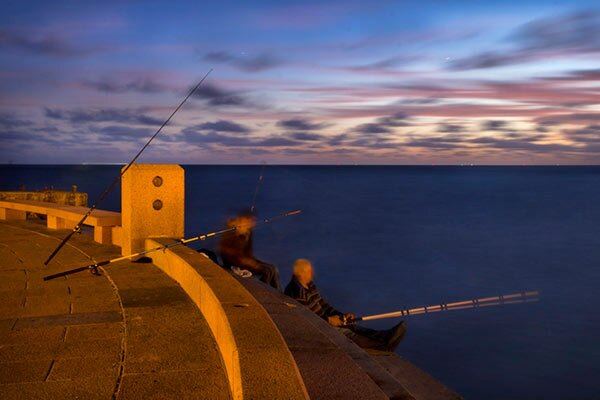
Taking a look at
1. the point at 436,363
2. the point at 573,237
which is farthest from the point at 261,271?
the point at 573,237

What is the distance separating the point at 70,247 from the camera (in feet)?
30.7

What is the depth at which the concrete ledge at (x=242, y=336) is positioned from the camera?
10.4 ft

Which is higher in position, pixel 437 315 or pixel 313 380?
pixel 313 380

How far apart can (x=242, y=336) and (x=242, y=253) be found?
5964 millimetres

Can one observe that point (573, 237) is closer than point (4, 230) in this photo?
No

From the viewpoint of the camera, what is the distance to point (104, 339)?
4.63m

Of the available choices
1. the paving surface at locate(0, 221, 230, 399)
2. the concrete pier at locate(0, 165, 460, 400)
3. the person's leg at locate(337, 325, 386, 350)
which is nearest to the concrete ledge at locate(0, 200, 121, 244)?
the concrete pier at locate(0, 165, 460, 400)

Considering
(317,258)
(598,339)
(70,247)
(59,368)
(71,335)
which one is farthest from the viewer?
(317,258)

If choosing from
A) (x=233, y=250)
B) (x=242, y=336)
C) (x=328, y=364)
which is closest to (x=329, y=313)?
(x=233, y=250)

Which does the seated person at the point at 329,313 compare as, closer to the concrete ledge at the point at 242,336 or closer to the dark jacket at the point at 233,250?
Result: the dark jacket at the point at 233,250

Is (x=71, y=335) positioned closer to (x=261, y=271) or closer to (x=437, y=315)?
(x=261, y=271)

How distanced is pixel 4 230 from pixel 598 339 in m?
15.7

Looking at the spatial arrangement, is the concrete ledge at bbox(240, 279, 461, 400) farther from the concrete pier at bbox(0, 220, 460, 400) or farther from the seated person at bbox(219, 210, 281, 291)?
the seated person at bbox(219, 210, 281, 291)

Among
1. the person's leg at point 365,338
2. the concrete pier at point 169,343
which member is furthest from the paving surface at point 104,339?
the person's leg at point 365,338
